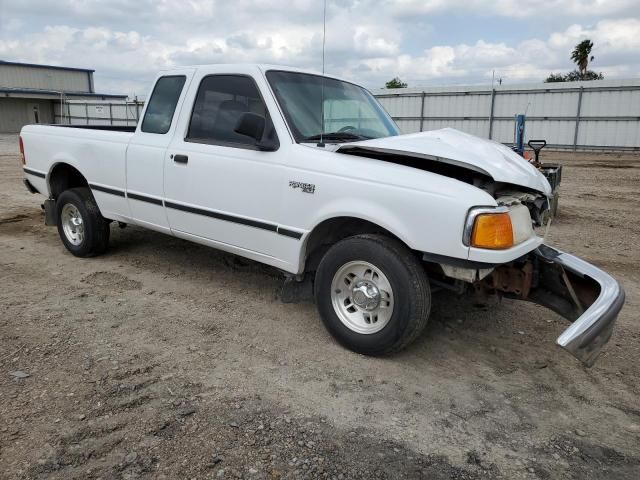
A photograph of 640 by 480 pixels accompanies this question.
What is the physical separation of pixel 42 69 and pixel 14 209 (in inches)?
1556

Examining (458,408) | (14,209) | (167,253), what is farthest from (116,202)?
(14,209)

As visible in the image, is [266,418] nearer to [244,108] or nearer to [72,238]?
[244,108]

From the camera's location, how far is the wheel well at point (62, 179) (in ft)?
19.6

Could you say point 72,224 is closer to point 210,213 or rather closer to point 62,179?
point 62,179

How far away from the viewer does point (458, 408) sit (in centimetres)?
312

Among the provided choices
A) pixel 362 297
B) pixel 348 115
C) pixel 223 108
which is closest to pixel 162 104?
pixel 223 108

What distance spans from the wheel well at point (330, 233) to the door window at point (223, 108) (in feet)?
2.95

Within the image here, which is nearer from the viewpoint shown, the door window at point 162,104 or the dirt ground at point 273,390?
the dirt ground at point 273,390

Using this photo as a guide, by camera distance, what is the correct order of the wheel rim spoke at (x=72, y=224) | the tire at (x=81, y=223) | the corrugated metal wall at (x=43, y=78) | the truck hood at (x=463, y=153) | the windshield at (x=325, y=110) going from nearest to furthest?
1. the truck hood at (x=463, y=153)
2. the windshield at (x=325, y=110)
3. the tire at (x=81, y=223)
4. the wheel rim spoke at (x=72, y=224)
5. the corrugated metal wall at (x=43, y=78)

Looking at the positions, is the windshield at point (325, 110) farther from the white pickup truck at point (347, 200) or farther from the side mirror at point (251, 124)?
the side mirror at point (251, 124)

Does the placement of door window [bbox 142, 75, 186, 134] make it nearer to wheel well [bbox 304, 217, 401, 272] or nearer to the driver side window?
the driver side window

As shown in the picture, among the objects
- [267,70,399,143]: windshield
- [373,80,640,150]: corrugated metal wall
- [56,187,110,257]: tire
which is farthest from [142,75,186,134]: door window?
[373,80,640,150]: corrugated metal wall

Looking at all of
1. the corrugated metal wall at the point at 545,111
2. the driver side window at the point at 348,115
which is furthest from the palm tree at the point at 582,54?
the driver side window at the point at 348,115

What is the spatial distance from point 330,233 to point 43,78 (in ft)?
152
